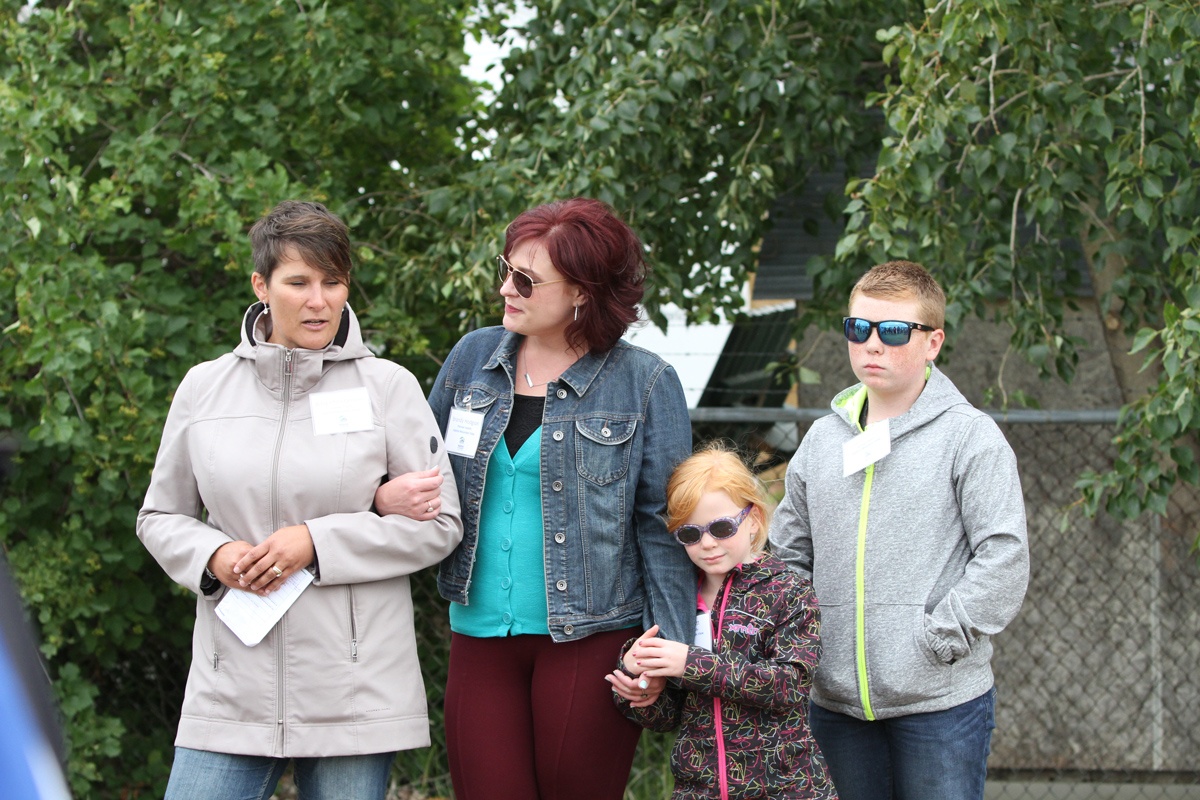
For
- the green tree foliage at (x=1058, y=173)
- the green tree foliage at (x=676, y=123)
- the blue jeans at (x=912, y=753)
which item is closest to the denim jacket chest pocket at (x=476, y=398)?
the blue jeans at (x=912, y=753)

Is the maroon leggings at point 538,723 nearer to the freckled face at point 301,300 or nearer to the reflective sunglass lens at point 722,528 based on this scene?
the reflective sunglass lens at point 722,528

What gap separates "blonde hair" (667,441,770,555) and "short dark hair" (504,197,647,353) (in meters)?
0.35

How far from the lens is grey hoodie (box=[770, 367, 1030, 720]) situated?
2.82 meters

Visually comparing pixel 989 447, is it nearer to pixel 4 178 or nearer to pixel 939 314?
pixel 939 314

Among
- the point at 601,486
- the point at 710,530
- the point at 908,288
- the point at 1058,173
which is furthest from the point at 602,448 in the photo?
the point at 1058,173

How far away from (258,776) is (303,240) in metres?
1.16

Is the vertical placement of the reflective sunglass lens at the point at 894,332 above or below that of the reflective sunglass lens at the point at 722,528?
above

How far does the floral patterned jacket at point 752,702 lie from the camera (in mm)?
2768

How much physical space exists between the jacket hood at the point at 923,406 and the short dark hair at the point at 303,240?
3.97 ft

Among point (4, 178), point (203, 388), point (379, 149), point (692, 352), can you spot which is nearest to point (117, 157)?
point (4, 178)

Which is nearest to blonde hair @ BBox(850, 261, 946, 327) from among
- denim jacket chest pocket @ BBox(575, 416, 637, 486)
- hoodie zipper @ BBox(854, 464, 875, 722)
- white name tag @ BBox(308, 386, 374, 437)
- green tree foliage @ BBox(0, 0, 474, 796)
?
hoodie zipper @ BBox(854, 464, 875, 722)

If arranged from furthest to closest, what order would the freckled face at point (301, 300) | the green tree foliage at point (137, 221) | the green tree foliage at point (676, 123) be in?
the green tree foliage at point (676, 123) → the green tree foliage at point (137, 221) → the freckled face at point (301, 300)

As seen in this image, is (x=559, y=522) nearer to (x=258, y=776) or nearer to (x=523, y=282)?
(x=523, y=282)

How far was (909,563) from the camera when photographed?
291 centimetres
